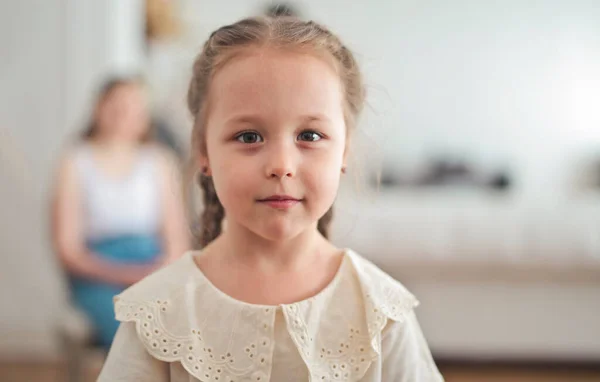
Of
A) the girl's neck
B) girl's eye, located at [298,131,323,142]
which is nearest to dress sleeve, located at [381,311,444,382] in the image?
the girl's neck

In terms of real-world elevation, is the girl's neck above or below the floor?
above

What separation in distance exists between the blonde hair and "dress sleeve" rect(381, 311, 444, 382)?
242 millimetres

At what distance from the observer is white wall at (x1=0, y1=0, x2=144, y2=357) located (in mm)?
2973

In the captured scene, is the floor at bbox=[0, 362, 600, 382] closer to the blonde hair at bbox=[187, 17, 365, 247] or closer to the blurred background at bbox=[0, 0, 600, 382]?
the blurred background at bbox=[0, 0, 600, 382]

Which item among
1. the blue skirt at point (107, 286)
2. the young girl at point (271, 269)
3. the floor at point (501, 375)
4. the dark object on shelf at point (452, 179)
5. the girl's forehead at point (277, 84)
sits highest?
the girl's forehead at point (277, 84)

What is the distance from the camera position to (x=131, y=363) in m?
0.72

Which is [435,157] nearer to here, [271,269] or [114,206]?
[114,206]

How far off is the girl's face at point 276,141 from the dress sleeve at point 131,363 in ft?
0.57

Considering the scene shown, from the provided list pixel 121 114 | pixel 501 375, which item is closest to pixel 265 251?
pixel 121 114

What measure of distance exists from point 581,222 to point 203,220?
6.03 ft

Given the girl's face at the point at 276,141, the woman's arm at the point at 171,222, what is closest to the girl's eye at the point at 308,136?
the girl's face at the point at 276,141

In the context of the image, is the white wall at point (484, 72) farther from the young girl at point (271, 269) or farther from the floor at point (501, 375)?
the young girl at point (271, 269)

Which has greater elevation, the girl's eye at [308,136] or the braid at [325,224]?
the girl's eye at [308,136]

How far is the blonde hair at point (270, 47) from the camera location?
0.73 m
